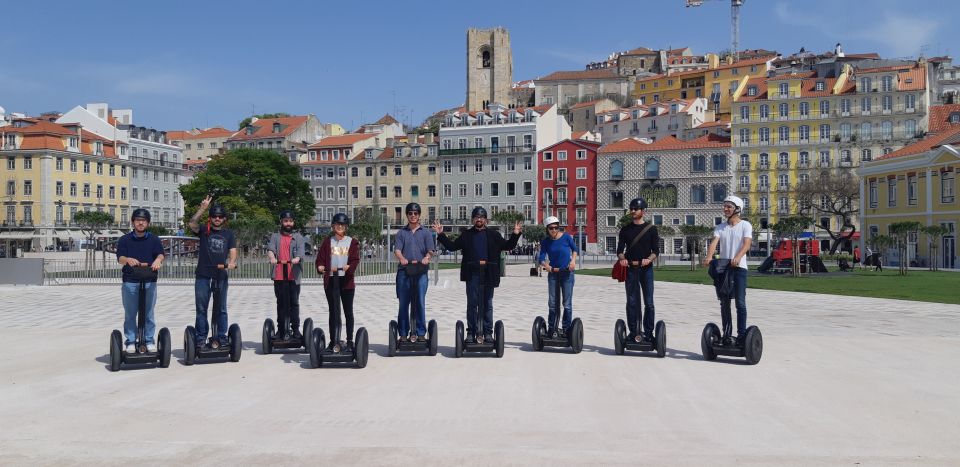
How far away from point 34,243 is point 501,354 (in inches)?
3135

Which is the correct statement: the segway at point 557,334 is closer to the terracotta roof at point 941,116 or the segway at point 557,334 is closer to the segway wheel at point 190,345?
the segway wheel at point 190,345

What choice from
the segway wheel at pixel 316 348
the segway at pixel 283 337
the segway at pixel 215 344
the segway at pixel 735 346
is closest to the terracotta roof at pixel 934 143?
the segway at pixel 735 346

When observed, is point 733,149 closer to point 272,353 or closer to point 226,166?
point 226,166

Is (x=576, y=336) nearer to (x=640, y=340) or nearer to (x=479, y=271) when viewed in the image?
(x=640, y=340)

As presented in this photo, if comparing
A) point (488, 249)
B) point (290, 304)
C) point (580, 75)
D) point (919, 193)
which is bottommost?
point (290, 304)

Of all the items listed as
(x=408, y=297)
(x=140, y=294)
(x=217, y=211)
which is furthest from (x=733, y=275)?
(x=140, y=294)

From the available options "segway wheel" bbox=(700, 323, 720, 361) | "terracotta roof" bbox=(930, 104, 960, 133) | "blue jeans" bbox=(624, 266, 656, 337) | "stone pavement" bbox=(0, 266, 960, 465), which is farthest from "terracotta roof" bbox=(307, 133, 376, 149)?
"segway wheel" bbox=(700, 323, 720, 361)

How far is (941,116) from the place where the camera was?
73688mm

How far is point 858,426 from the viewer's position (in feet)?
22.7

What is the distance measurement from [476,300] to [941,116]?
7738 centimetres

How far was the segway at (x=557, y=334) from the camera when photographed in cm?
1114

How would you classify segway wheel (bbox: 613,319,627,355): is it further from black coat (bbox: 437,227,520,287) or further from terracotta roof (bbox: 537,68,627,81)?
terracotta roof (bbox: 537,68,627,81)

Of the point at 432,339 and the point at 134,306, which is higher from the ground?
the point at 134,306

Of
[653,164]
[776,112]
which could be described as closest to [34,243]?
[653,164]
